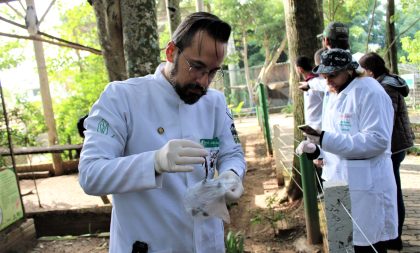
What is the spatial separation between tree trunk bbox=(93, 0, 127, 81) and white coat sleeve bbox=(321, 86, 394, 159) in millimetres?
2344

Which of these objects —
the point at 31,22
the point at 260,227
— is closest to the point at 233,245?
the point at 260,227

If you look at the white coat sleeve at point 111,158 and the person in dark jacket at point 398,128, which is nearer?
the white coat sleeve at point 111,158

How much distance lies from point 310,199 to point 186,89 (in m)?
2.45

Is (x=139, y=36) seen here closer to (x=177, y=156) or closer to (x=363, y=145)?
(x=363, y=145)

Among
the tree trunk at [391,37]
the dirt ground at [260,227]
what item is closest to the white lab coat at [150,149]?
the dirt ground at [260,227]

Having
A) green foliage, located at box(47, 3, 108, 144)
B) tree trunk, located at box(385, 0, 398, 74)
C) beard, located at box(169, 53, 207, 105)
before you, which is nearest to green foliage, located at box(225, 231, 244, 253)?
beard, located at box(169, 53, 207, 105)

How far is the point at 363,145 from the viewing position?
99.0 inches

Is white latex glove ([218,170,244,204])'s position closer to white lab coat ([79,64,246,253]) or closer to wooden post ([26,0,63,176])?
white lab coat ([79,64,246,253])

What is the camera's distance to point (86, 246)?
17.1 ft

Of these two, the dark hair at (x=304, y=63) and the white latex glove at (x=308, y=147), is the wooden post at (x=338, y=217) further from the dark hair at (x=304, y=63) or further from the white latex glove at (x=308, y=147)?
the dark hair at (x=304, y=63)

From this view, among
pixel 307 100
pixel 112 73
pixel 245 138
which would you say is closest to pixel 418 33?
pixel 245 138

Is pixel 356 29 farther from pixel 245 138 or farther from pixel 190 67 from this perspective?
pixel 190 67

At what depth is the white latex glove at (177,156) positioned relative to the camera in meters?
1.32

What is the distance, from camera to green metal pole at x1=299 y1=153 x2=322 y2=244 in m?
3.54
